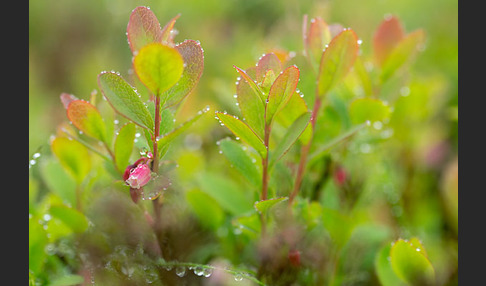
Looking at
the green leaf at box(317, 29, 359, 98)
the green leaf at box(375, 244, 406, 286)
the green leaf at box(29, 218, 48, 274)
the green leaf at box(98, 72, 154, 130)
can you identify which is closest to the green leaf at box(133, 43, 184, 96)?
the green leaf at box(98, 72, 154, 130)

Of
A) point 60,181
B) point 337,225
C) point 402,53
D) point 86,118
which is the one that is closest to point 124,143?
point 86,118

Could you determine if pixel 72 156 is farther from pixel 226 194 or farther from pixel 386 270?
pixel 386 270

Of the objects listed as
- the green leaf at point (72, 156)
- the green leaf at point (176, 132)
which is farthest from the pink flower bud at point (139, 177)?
the green leaf at point (72, 156)

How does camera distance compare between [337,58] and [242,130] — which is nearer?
[242,130]

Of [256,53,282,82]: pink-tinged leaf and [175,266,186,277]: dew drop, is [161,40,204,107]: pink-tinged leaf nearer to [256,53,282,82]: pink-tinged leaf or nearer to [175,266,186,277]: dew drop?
[256,53,282,82]: pink-tinged leaf

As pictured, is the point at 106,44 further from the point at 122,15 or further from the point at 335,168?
the point at 335,168

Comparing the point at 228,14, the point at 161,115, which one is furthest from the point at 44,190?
the point at 228,14

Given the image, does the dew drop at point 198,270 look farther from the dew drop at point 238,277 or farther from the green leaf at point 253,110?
the green leaf at point 253,110
